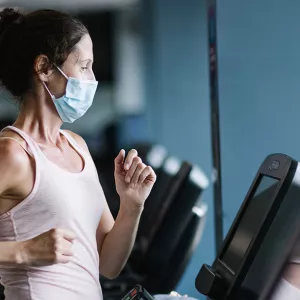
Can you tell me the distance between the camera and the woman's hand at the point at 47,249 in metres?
1.42

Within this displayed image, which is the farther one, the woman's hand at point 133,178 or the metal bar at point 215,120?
the metal bar at point 215,120

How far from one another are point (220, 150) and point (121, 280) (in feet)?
3.39

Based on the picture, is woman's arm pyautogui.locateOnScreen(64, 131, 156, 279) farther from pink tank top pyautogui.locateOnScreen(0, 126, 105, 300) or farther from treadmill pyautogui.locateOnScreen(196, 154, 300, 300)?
treadmill pyautogui.locateOnScreen(196, 154, 300, 300)

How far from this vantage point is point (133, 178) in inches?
67.5

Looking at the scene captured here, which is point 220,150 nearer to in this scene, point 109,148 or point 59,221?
point 59,221

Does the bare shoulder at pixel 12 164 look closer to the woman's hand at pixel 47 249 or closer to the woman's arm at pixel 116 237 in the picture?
the woman's hand at pixel 47 249

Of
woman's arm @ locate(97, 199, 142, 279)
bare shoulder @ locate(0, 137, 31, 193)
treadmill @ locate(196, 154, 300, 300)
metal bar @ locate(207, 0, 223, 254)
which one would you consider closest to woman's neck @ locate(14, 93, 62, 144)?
bare shoulder @ locate(0, 137, 31, 193)

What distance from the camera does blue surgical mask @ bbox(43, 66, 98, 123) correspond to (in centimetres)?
167

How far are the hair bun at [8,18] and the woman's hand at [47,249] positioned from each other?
20.7 inches

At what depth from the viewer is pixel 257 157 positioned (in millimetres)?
2311

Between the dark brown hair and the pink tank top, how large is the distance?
0.15m

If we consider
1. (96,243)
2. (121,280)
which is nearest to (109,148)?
(121,280)

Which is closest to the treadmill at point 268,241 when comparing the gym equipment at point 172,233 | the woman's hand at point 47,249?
the woman's hand at point 47,249

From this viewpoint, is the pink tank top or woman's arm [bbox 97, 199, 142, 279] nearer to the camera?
the pink tank top
